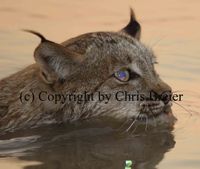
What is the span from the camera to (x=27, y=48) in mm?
13367

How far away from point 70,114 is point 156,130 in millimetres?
1074

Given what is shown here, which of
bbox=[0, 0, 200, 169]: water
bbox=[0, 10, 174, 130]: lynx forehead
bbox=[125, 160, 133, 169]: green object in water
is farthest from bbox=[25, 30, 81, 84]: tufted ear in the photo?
bbox=[125, 160, 133, 169]: green object in water

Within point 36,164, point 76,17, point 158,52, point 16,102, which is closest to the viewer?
point 36,164

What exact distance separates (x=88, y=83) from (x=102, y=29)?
420 centimetres

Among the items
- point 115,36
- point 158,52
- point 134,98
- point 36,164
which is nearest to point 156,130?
point 134,98

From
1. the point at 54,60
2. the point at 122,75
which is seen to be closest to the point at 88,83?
the point at 122,75

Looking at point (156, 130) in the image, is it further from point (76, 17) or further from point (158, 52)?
point (76, 17)

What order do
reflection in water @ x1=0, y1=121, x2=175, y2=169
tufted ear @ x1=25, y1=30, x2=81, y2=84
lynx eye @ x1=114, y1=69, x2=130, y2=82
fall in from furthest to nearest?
lynx eye @ x1=114, y1=69, x2=130, y2=82
tufted ear @ x1=25, y1=30, x2=81, y2=84
reflection in water @ x1=0, y1=121, x2=175, y2=169

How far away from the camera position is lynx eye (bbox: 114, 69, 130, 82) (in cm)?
995

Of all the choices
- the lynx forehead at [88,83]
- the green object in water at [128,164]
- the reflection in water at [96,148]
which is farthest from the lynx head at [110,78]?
the green object in water at [128,164]

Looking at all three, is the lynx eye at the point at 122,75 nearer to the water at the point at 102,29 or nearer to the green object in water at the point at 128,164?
the water at the point at 102,29

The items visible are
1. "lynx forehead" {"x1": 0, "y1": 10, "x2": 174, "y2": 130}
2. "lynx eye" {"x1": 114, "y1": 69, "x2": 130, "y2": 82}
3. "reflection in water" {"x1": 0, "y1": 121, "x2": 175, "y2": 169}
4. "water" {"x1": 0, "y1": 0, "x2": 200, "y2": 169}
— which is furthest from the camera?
"lynx eye" {"x1": 114, "y1": 69, "x2": 130, "y2": 82}

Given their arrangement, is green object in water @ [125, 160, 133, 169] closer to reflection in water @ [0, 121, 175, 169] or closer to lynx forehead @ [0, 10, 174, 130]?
reflection in water @ [0, 121, 175, 169]

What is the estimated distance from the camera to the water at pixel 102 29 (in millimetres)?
9000
